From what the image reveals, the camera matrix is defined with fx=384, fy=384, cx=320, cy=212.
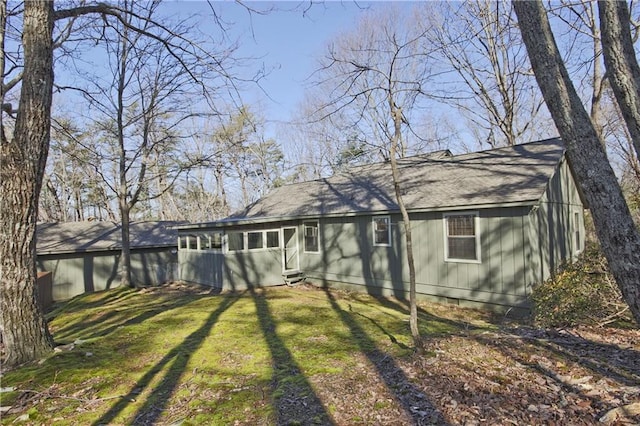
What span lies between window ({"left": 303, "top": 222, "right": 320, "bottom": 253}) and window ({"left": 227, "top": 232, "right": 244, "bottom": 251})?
2.56 m

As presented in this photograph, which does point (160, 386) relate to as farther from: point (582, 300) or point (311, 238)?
point (311, 238)

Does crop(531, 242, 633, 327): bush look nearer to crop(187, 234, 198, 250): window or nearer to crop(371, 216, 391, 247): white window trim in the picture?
crop(371, 216, 391, 247): white window trim

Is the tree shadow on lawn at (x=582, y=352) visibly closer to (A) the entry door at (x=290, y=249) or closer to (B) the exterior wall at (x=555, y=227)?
(B) the exterior wall at (x=555, y=227)

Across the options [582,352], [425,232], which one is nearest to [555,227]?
[425,232]

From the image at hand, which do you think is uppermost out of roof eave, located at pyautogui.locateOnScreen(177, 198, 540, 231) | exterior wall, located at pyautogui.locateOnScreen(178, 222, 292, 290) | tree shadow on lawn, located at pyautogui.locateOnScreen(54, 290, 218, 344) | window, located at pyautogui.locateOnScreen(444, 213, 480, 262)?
roof eave, located at pyautogui.locateOnScreen(177, 198, 540, 231)

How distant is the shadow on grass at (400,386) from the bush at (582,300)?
3.95 meters

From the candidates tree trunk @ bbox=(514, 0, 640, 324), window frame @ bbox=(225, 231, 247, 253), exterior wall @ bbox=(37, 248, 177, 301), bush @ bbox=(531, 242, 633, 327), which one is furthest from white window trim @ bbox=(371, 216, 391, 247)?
exterior wall @ bbox=(37, 248, 177, 301)

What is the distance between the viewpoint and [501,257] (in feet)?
32.3

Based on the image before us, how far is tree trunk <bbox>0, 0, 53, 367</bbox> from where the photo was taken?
526 centimetres

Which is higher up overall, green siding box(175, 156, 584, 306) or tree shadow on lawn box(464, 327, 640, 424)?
green siding box(175, 156, 584, 306)

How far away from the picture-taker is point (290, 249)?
50.7ft

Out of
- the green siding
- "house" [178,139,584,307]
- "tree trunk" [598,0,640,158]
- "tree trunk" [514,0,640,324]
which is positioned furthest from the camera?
"house" [178,139,584,307]

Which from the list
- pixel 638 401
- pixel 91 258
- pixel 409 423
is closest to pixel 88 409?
pixel 409 423

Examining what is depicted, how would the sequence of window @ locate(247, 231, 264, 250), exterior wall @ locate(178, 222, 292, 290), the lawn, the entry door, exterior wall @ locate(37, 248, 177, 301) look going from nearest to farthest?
1. the lawn
2. exterior wall @ locate(178, 222, 292, 290)
3. window @ locate(247, 231, 264, 250)
4. the entry door
5. exterior wall @ locate(37, 248, 177, 301)
